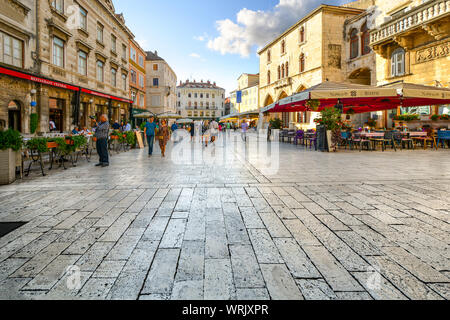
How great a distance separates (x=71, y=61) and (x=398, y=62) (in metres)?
21.0

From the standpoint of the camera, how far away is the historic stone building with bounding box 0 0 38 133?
11836 millimetres

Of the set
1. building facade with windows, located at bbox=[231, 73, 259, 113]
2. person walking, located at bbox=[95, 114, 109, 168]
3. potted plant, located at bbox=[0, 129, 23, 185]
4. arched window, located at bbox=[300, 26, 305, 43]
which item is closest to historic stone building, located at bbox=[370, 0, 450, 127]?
arched window, located at bbox=[300, 26, 305, 43]

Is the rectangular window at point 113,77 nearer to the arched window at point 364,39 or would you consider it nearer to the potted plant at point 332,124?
the potted plant at point 332,124

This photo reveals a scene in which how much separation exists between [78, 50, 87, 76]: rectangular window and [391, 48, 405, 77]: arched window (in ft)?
68.5

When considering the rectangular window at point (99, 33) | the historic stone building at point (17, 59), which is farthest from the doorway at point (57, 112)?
the rectangular window at point (99, 33)

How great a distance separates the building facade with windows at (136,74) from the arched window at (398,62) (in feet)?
77.7

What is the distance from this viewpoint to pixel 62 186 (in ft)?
18.1

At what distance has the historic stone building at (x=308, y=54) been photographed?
25578 millimetres

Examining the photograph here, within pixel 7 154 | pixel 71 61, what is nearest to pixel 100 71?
pixel 71 61

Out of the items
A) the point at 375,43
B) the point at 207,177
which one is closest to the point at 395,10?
the point at 375,43

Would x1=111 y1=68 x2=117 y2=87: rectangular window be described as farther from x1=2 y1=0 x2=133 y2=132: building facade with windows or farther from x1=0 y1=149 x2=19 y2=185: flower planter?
x1=0 y1=149 x2=19 y2=185: flower planter

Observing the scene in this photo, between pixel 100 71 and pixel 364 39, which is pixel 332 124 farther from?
pixel 100 71

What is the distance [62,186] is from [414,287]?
19.5 feet
